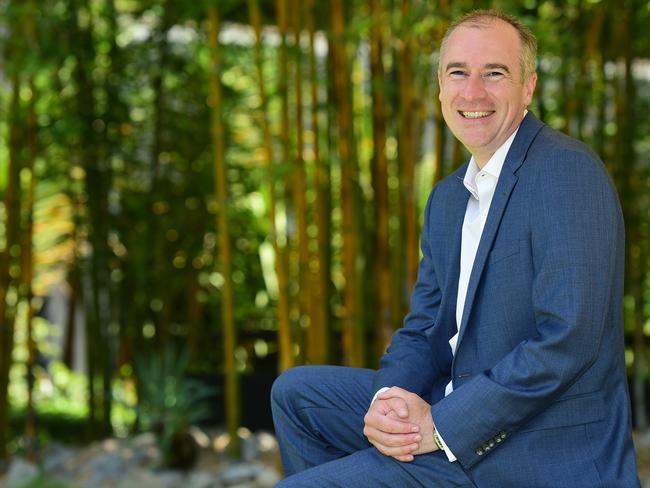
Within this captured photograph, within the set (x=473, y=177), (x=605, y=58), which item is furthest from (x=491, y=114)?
(x=605, y=58)

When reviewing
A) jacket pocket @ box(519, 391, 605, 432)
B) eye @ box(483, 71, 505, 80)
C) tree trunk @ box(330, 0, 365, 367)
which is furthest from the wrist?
tree trunk @ box(330, 0, 365, 367)

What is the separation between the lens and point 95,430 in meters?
4.97

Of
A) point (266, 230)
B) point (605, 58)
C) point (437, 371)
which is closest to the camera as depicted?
point (437, 371)

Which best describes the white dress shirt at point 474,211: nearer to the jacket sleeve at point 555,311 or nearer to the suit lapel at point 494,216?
the suit lapel at point 494,216

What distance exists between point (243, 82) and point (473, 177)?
4.23 meters

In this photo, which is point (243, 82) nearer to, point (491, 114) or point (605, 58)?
point (605, 58)

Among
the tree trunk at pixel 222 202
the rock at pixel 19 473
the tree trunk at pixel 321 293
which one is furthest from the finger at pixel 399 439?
the rock at pixel 19 473

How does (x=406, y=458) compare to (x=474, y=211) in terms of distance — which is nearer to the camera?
(x=406, y=458)

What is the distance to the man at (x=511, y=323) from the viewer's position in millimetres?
1535

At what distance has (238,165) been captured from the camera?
5.02m

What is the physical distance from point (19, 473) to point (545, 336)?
3272 mm

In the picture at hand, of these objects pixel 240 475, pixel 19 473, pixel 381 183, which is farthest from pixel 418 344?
pixel 19 473

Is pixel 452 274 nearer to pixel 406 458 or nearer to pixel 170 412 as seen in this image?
pixel 406 458

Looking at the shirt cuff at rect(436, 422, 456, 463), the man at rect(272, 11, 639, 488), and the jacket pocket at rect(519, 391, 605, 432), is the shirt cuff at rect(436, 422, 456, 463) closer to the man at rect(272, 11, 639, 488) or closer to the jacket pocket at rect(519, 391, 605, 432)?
the man at rect(272, 11, 639, 488)
